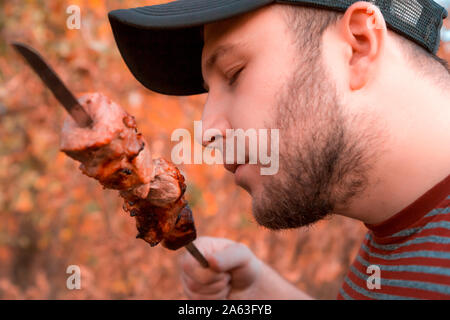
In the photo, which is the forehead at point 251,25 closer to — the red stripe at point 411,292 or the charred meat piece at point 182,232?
the charred meat piece at point 182,232

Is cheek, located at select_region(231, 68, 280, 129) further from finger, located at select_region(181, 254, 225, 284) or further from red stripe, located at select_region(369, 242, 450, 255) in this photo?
finger, located at select_region(181, 254, 225, 284)

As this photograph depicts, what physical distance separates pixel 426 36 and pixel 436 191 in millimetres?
644

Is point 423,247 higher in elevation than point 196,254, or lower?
higher

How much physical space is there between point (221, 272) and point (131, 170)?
119 centimetres

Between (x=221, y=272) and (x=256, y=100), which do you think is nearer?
(x=256, y=100)

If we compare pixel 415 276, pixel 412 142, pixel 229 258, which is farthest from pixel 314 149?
pixel 229 258

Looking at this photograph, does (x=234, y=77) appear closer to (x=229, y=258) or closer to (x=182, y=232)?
(x=182, y=232)

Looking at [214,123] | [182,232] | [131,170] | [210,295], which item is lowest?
[210,295]

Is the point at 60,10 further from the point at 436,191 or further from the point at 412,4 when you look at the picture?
the point at 436,191

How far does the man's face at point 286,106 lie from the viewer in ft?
5.52

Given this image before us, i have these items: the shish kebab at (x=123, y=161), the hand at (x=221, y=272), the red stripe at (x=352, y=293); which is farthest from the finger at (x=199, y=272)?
the red stripe at (x=352, y=293)

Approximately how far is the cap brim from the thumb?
35.2 inches

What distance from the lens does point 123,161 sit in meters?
1.50
